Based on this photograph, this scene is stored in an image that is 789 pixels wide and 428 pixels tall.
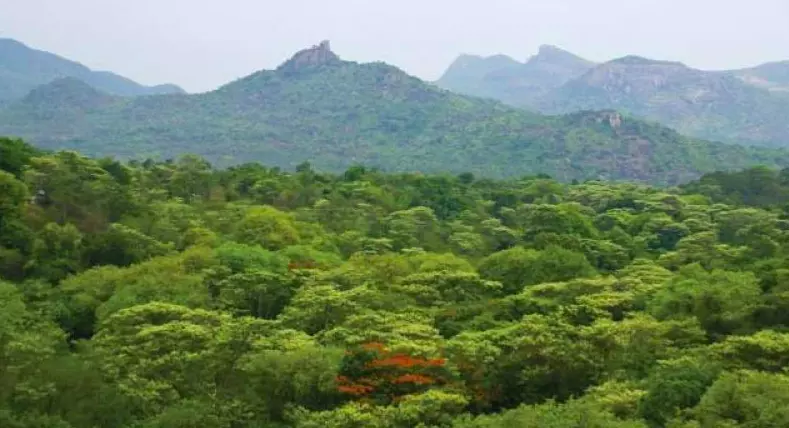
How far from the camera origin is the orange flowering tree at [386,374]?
61.1 ft

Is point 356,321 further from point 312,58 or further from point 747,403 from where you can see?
point 312,58

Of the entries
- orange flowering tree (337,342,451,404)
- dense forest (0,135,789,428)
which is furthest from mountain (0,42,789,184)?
orange flowering tree (337,342,451,404)

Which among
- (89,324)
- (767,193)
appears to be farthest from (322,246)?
(767,193)

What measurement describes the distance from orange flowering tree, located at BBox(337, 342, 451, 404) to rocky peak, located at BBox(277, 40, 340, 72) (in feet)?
549

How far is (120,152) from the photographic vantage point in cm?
13562

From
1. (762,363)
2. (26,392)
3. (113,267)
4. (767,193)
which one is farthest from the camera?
(767,193)

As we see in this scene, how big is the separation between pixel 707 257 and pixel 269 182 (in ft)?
104

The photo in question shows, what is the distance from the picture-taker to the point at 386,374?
1892 cm

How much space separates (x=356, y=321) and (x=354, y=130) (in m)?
134

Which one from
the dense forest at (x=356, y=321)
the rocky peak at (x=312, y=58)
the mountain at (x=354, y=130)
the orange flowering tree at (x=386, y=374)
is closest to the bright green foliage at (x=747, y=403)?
the dense forest at (x=356, y=321)

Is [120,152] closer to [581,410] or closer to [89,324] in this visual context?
[89,324]

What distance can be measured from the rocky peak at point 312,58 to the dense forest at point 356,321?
5482 inches

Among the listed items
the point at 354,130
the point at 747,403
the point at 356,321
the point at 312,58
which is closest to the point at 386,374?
the point at 356,321

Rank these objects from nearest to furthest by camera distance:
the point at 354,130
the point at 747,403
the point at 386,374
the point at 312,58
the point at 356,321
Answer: the point at 747,403 → the point at 386,374 → the point at 356,321 → the point at 354,130 → the point at 312,58
